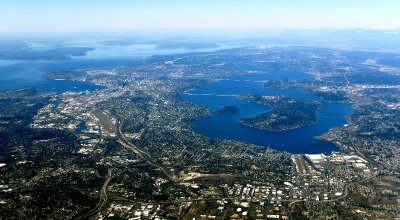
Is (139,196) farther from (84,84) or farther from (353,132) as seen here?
(84,84)

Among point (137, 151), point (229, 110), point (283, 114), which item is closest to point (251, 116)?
point (229, 110)

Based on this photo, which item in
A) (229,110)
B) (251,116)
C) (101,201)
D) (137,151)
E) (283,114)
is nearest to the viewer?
(101,201)

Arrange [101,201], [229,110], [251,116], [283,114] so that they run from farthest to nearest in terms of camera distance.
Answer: [229,110], [283,114], [251,116], [101,201]

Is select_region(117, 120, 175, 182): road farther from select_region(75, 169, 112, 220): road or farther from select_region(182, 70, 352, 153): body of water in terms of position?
select_region(182, 70, 352, 153): body of water

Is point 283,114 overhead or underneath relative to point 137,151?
underneath

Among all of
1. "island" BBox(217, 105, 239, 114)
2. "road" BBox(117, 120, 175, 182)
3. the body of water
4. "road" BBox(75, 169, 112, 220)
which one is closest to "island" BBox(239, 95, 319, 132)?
the body of water

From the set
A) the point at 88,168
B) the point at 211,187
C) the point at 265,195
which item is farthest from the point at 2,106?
the point at 265,195

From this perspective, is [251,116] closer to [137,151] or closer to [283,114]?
[283,114]

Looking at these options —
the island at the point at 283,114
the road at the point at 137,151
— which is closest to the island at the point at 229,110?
the island at the point at 283,114
